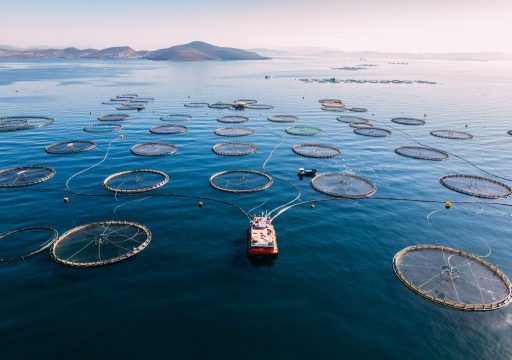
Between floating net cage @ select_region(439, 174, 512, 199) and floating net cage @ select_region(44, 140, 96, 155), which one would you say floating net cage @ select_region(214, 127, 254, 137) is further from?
floating net cage @ select_region(439, 174, 512, 199)

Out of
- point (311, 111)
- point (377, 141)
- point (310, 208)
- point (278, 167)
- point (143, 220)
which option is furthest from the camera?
point (311, 111)

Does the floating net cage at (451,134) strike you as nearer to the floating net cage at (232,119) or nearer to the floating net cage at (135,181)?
the floating net cage at (232,119)

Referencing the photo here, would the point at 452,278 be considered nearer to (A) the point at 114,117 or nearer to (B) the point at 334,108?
(B) the point at 334,108

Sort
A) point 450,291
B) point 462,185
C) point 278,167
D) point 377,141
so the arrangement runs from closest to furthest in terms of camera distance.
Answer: point 450,291, point 462,185, point 278,167, point 377,141

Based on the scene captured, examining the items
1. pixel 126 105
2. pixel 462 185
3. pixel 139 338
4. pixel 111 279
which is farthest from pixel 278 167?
pixel 126 105

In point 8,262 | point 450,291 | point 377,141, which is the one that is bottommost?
point 8,262

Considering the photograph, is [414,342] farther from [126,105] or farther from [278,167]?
[126,105]

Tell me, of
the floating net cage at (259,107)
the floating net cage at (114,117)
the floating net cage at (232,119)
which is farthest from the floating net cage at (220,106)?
the floating net cage at (114,117)
